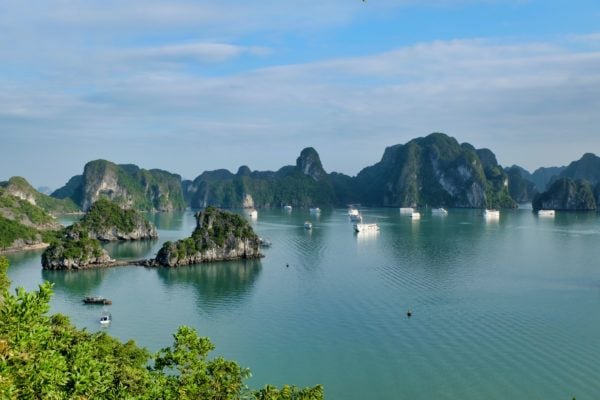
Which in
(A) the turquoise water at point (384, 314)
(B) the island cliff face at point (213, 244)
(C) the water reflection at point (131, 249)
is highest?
(B) the island cliff face at point (213, 244)

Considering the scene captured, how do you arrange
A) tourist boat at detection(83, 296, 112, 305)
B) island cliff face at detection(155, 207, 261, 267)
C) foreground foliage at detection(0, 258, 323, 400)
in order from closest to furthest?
foreground foliage at detection(0, 258, 323, 400) < tourist boat at detection(83, 296, 112, 305) < island cliff face at detection(155, 207, 261, 267)

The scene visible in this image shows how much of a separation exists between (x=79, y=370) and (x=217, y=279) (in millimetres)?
60590

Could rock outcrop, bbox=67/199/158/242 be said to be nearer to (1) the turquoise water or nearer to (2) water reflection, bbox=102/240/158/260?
(2) water reflection, bbox=102/240/158/260

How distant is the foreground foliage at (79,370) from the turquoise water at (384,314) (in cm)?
1656

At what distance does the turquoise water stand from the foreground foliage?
1656 centimetres

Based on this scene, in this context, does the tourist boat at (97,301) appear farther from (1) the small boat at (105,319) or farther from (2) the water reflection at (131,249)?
(2) the water reflection at (131,249)

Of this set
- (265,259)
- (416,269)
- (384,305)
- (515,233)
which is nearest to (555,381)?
(384,305)

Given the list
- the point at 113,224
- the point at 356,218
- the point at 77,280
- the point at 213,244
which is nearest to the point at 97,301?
the point at 77,280

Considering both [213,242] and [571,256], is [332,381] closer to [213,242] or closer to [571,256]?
[213,242]

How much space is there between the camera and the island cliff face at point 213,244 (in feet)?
294

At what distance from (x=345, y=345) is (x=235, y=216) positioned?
191ft

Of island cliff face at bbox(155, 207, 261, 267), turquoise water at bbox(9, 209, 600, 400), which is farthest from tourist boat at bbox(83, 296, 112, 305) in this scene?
island cliff face at bbox(155, 207, 261, 267)

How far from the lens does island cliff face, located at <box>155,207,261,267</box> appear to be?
89.6 m

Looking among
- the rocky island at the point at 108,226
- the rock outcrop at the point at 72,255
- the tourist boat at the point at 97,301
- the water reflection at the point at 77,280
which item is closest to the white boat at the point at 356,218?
the rocky island at the point at 108,226
